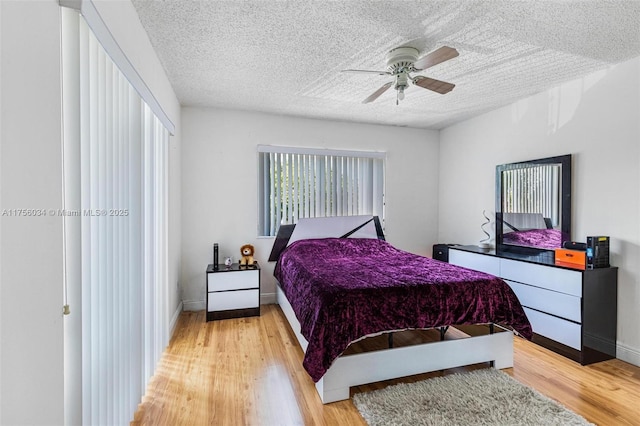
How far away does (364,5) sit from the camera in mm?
1797

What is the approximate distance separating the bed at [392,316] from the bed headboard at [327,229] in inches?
Result: 47.5

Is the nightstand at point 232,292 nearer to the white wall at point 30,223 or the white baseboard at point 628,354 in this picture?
the white wall at point 30,223

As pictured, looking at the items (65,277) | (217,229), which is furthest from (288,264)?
(65,277)

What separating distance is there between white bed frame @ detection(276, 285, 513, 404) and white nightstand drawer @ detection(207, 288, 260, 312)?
1.19 meters

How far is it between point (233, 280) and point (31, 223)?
2.59 m

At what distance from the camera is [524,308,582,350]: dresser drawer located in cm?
246

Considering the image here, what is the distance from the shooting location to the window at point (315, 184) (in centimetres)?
392

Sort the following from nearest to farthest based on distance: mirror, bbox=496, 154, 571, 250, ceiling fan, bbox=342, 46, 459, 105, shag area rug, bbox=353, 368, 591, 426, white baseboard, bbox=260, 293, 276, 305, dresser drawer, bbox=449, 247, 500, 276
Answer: shag area rug, bbox=353, 368, 591, 426, ceiling fan, bbox=342, 46, 459, 105, mirror, bbox=496, 154, 571, 250, dresser drawer, bbox=449, 247, 500, 276, white baseboard, bbox=260, 293, 276, 305

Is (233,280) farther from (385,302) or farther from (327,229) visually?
(385,302)

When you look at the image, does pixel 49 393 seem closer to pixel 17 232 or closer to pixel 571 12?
pixel 17 232

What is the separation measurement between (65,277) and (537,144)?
4.05 meters

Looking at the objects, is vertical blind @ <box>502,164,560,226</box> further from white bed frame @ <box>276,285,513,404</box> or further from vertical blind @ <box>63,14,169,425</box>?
vertical blind @ <box>63,14,169,425</box>

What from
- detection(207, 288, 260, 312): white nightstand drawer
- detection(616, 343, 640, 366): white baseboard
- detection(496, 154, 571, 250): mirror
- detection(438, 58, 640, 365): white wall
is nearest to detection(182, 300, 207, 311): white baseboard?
detection(207, 288, 260, 312): white nightstand drawer

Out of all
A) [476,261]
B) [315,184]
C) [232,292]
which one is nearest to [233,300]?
[232,292]
